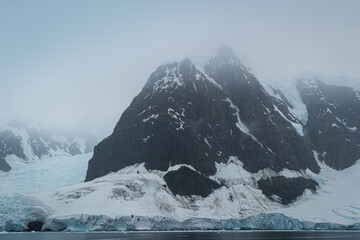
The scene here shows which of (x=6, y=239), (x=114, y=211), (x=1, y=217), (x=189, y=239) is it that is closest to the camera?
(x=6, y=239)

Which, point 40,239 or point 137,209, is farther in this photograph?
point 137,209

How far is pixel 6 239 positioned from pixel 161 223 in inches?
3239

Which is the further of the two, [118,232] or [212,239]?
[118,232]

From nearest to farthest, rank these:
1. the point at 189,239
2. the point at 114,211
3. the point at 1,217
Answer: the point at 189,239
the point at 1,217
the point at 114,211

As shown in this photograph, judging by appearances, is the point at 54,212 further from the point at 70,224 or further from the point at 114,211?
the point at 114,211

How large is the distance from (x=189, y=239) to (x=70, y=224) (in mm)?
63590

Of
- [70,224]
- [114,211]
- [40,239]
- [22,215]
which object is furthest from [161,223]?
[40,239]

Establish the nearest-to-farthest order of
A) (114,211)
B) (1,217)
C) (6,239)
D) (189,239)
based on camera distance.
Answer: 1. (6,239)
2. (189,239)
3. (1,217)
4. (114,211)

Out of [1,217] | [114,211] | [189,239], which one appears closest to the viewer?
[189,239]

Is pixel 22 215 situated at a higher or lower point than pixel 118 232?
higher

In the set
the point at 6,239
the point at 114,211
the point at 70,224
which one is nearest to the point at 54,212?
the point at 70,224

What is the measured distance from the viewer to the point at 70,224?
591 feet

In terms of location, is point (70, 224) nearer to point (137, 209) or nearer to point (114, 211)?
point (114, 211)

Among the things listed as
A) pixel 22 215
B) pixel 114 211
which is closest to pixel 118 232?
pixel 114 211
